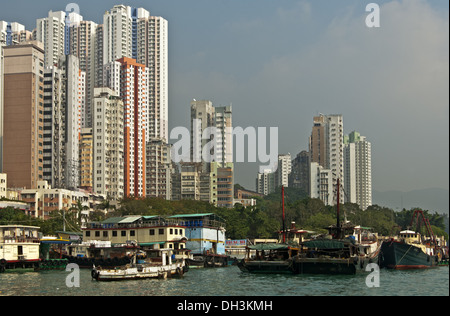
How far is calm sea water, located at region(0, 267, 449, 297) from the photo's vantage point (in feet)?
→ 98.0

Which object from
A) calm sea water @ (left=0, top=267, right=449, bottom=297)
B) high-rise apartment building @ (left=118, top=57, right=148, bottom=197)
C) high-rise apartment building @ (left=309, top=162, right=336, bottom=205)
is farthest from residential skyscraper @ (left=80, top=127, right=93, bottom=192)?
calm sea water @ (left=0, top=267, right=449, bottom=297)

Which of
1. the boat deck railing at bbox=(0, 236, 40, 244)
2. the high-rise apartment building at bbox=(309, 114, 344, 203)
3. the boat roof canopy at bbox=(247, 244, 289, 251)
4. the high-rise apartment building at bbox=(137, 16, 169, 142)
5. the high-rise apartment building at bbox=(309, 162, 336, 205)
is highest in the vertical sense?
the high-rise apartment building at bbox=(137, 16, 169, 142)

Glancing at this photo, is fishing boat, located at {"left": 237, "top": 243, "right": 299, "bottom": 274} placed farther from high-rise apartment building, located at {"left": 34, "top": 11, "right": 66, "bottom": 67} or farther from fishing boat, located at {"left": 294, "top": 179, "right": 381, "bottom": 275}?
high-rise apartment building, located at {"left": 34, "top": 11, "right": 66, "bottom": 67}

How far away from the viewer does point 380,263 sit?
51156 millimetres

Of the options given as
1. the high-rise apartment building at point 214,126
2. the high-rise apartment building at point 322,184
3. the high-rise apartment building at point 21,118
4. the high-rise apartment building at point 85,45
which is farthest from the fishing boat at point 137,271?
the high-rise apartment building at point 85,45

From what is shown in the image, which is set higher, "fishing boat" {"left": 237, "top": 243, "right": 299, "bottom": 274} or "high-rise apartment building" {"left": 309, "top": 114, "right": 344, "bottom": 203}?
"high-rise apartment building" {"left": 309, "top": 114, "right": 344, "bottom": 203}

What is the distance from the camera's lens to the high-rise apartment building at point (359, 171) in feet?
449

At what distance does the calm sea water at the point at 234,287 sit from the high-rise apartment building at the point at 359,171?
9861 cm

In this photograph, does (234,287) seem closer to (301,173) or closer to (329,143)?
(329,143)

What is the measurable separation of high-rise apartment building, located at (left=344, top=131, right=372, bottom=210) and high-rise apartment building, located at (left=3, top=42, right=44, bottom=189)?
224 feet

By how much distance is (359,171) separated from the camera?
140 metres

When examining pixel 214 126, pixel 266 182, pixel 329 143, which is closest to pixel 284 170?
pixel 266 182

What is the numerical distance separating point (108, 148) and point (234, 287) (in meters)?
79.3
